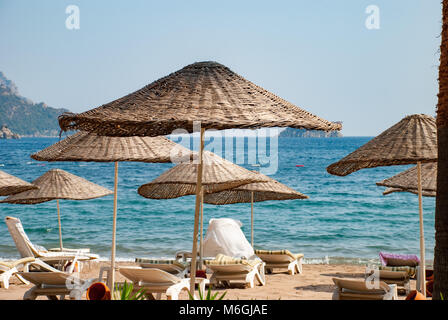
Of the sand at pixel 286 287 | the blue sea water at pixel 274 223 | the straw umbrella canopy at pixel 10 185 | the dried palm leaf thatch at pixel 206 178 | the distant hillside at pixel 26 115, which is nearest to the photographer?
the dried palm leaf thatch at pixel 206 178

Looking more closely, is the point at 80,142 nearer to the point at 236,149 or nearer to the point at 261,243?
the point at 261,243

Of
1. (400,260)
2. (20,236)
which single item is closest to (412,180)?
(400,260)

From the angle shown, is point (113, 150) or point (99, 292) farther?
point (113, 150)

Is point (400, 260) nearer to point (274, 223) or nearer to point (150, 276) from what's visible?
point (150, 276)

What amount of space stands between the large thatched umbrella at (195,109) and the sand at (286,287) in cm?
381

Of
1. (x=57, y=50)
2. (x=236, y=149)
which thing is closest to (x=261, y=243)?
(x=236, y=149)

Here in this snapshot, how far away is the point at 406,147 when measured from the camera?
6566 millimetres

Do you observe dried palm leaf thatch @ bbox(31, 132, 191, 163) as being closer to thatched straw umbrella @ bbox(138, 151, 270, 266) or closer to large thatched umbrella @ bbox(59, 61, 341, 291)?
thatched straw umbrella @ bbox(138, 151, 270, 266)

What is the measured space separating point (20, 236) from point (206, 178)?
454 centimetres

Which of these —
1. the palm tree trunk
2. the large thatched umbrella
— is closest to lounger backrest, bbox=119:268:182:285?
the large thatched umbrella

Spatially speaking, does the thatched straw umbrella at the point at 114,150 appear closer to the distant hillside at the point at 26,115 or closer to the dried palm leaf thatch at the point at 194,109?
the dried palm leaf thatch at the point at 194,109

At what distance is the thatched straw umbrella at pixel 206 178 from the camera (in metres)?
7.61

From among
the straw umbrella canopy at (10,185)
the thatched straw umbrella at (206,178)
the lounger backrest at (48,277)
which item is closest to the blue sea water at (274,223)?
the thatched straw umbrella at (206,178)

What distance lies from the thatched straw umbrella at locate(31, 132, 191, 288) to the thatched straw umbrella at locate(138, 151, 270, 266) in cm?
72
